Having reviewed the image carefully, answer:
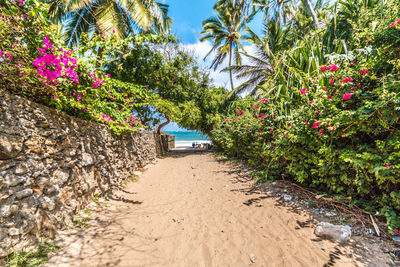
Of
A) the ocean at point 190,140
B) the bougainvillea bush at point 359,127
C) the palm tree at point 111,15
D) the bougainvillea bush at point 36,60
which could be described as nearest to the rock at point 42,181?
the bougainvillea bush at point 36,60

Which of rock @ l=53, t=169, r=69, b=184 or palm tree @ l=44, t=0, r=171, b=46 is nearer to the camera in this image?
rock @ l=53, t=169, r=69, b=184

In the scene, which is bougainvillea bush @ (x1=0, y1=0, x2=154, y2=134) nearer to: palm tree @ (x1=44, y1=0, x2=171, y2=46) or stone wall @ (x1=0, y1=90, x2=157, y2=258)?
stone wall @ (x1=0, y1=90, x2=157, y2=258)

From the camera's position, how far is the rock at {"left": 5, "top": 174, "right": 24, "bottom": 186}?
182 cm

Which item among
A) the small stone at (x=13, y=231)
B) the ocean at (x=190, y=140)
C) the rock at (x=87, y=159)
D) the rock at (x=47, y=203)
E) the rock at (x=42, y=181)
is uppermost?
the rock at (x=87, y=159)

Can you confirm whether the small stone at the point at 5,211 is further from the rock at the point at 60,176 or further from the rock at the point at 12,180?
the rock at the point at 60,176

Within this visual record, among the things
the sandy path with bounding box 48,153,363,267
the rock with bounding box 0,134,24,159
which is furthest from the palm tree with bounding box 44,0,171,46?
the sandy path with bounding box 48,153,363,267

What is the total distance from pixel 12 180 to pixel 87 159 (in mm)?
1398

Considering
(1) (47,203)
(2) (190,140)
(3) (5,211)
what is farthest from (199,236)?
(2) (190,140)

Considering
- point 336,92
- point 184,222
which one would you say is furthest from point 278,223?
point 336,92

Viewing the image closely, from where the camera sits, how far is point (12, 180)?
186 centimetres

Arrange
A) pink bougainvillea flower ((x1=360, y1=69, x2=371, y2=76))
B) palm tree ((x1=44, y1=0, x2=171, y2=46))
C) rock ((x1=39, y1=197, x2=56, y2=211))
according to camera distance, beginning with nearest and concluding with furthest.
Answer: rock ((x1=39, y1=197, x2=56, y2=211)) → pink bougainvillea flower ((x1=360, y1=69, x2=371, y2=76)) → palm tree ((x1=44, y1=0, x2=171, y2=46))

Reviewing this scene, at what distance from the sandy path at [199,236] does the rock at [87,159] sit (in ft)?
3.51

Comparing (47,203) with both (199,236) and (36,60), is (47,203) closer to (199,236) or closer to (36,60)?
(36,60)

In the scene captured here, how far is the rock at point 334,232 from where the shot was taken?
2.07 m
